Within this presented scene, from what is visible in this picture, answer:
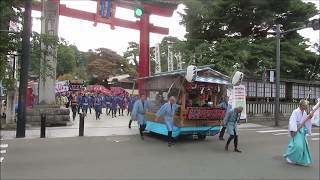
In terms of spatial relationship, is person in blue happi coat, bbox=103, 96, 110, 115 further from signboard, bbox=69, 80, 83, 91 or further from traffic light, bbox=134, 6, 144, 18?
traffic light, bbox=134, 6, 144, 18

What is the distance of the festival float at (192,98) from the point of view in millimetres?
12578

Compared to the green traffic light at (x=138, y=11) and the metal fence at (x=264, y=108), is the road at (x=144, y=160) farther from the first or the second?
the metal fence at (x=264, y=108)

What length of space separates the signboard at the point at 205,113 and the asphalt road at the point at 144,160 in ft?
2.74

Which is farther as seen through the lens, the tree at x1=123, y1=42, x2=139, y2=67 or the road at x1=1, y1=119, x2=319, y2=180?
the tree at x1=123, y1=42, x2=139, y2=67

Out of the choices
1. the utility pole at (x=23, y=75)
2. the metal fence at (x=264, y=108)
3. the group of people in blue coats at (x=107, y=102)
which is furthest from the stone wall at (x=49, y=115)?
the metal fence at (x=264, y=108)

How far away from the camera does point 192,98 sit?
523 inches

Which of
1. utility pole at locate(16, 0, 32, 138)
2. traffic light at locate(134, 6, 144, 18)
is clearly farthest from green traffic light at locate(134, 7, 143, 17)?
utility pole at locate(16, 0, 32, 138)

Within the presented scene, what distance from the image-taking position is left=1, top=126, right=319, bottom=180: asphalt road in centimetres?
743

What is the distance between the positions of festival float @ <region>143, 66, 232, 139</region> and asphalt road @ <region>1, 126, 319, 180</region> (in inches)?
22.7

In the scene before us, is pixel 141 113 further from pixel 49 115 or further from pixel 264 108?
pixel 264 108

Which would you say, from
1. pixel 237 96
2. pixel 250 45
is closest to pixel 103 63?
pixel 237 96

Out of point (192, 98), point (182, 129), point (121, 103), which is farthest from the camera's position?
point (121, 103)

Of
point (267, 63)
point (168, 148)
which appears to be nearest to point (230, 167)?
point (168, 148)

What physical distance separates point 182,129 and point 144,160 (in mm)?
3686
